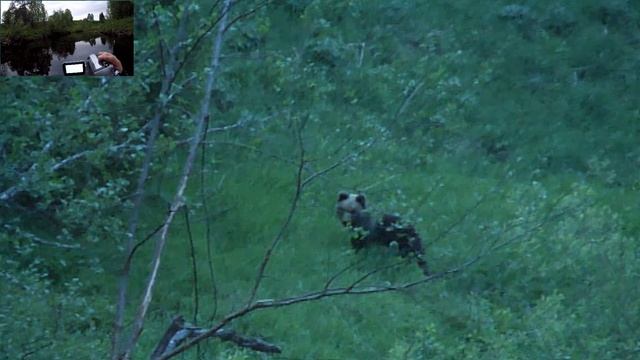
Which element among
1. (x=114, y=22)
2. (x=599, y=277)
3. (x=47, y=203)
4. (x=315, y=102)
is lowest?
(x=599, y=277)

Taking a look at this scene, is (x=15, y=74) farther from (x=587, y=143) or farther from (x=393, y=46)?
(x=587, y=143)

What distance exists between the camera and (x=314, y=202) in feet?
20.3

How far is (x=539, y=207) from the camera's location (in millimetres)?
5648

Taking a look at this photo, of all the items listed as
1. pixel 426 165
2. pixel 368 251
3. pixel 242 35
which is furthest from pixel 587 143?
pixel 242 35

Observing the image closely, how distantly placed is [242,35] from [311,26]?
2.72 feet

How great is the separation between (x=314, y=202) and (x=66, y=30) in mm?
1523

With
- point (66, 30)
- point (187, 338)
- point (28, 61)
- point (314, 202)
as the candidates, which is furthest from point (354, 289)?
point (28, 61)

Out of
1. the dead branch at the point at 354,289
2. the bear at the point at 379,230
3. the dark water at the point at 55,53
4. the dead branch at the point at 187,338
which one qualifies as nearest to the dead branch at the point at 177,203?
the dead branch at the point at 354,289

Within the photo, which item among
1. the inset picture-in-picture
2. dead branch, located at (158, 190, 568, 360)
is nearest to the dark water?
the inset picture-in-picture

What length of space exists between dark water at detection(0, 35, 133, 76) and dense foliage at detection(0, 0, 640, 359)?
9 cm

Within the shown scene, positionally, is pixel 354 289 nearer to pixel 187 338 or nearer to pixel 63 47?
pixel 187 338

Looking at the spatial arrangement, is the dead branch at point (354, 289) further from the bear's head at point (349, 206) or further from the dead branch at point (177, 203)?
the bear's head at point (349, 206)

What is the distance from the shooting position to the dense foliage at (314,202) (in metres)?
5.48

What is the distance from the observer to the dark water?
5.60 meters
